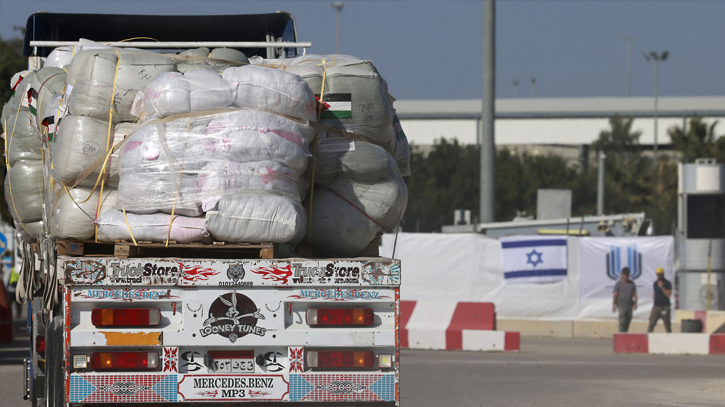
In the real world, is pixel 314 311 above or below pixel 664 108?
below

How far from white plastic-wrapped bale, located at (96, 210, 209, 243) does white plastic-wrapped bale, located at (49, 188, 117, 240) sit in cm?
34

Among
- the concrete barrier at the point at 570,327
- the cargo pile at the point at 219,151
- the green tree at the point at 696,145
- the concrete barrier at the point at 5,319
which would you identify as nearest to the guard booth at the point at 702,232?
the concrete barrier at the point at 570,327

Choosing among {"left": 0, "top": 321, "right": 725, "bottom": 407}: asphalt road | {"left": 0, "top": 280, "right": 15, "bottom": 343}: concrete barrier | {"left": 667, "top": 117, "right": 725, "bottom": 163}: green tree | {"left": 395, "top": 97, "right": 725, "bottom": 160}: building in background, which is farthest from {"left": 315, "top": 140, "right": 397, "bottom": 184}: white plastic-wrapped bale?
{"left": 395, "top": 97, "right": 725, "bottom": 160}: building in background

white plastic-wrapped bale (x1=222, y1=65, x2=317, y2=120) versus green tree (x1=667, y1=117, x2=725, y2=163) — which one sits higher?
green tree (x1=667, y1=117, x2=725, y2=163)

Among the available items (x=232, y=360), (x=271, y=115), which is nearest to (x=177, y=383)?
(x=232, y=360)

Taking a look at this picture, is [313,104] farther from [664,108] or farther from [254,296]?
[664,108]

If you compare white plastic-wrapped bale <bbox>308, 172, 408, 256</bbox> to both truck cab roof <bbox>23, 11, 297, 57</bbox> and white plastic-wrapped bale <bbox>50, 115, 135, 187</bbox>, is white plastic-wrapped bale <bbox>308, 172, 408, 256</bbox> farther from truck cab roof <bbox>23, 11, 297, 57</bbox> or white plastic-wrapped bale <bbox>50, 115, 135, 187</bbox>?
truck cab roof <bbox>23, 11, 297, 57</bbox>

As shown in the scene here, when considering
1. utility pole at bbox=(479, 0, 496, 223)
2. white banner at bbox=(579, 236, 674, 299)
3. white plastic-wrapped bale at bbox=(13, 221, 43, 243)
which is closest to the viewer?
white plastic-wrapped bale at bbox=(13, 221, 43, 243)

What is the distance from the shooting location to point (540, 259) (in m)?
21.1

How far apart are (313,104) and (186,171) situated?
99cm

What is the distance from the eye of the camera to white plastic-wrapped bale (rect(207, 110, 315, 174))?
6070mm

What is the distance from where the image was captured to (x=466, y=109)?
80.4 m

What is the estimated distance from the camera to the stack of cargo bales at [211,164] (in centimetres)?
600

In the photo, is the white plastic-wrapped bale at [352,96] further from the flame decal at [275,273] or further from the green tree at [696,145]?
the green tree at [696,145]
